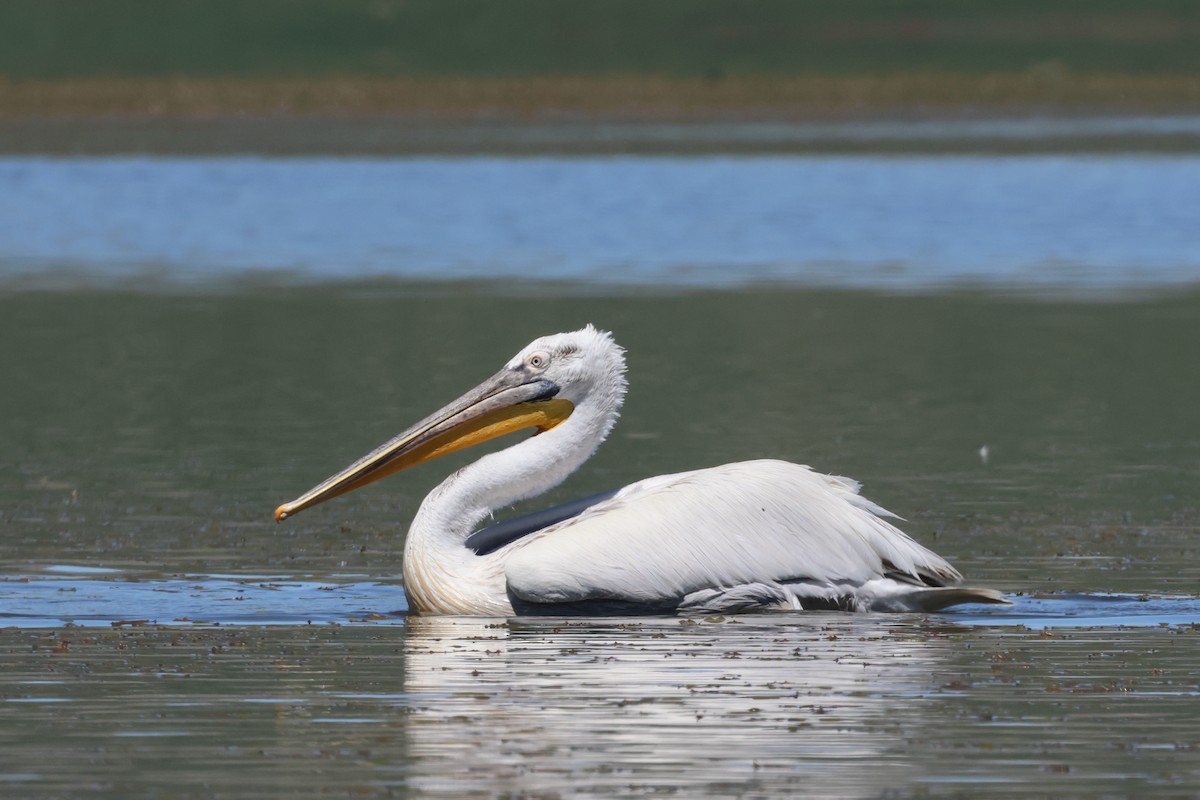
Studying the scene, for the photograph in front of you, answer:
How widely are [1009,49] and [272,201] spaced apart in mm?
78500

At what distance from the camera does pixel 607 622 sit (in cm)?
789

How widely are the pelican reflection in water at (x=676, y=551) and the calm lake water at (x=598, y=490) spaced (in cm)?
13

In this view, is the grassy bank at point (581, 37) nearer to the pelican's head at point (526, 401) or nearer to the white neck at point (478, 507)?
the pelican's head at point (526, 401)

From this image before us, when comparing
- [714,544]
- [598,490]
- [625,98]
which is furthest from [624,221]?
[625,98]

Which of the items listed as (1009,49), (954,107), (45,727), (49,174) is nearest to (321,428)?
(45,727)

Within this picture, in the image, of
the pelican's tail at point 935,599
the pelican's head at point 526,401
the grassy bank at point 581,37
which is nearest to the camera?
the pelican's tail at point 935,599

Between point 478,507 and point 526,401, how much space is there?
515 millimetres

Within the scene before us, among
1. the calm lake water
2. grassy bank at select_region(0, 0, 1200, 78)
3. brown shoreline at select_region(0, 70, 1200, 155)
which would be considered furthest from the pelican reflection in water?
grassy bank at select_region(0, 0, 1200, 78)

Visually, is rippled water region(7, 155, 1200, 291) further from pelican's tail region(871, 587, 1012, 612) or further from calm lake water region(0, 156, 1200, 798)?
pelican's tail region(871, 587, 1012, 612)

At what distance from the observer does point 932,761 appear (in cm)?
577

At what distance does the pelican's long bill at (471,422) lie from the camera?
8773mm

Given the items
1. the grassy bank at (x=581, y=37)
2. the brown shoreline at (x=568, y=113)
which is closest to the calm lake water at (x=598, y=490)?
the brown shoreline at (x=568, y=113)

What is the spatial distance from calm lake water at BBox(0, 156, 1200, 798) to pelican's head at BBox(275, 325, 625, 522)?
0.46m

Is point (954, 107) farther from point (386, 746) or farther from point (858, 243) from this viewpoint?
point (386, 746)
